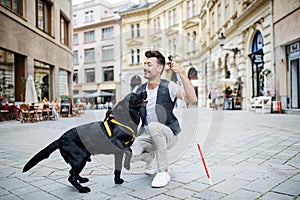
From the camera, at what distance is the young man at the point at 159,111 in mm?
2730

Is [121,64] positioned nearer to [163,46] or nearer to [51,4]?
[163,46]

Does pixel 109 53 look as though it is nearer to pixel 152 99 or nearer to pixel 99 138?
pixel 152 99

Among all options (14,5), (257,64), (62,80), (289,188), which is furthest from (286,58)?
(62,80)

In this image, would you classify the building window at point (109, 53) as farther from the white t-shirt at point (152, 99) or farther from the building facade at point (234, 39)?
the white t-shirt at point (152, 99)

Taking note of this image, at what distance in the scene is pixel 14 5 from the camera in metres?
13.5

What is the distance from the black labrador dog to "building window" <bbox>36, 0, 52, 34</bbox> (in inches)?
616

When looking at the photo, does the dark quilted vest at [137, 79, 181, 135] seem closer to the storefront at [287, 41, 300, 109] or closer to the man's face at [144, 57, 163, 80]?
the man's face at [144, 57, 163, 80]

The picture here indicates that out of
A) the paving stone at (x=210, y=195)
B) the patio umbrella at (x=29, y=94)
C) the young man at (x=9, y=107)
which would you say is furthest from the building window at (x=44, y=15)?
the paving stone at (x=210, y=195)

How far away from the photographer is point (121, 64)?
4.07 m

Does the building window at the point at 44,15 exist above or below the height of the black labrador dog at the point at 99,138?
above

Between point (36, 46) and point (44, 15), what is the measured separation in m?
2.77

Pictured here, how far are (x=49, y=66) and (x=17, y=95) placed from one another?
4.44m

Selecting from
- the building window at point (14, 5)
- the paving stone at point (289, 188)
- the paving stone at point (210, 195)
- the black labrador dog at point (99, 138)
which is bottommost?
the paving stone at point (210, 195)

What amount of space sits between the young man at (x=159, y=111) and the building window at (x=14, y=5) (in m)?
12.5
